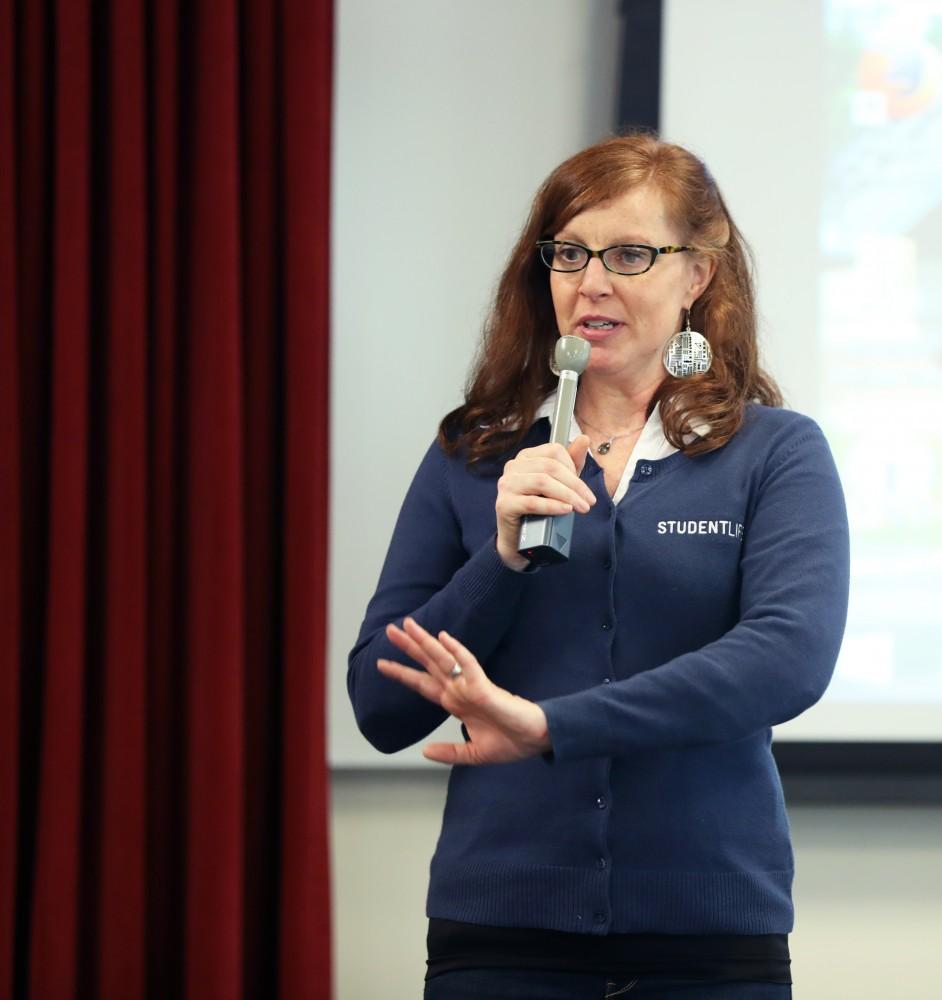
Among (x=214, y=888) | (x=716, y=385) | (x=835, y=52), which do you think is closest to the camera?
(x=716, y=385)

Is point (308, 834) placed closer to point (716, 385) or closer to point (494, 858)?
point (494, 858)

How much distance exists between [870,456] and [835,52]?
789 millimetres

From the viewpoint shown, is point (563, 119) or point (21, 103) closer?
point (21, 103)

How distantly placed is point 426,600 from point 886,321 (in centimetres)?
148

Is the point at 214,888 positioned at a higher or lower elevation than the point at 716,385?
lower

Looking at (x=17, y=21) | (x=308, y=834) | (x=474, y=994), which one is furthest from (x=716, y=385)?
(x=17, y=21)

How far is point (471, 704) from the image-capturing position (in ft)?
4.03

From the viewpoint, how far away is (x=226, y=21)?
241cm

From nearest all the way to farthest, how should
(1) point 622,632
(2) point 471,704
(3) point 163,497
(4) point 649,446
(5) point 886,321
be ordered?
(2) point 471,704 → (1) point 622,632 → (4) point 649,446 → (3) point 163,497 → (5) point 886,321

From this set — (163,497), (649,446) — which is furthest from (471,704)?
(163,497)

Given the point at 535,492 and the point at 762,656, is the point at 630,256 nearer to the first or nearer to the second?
the point at 535,492

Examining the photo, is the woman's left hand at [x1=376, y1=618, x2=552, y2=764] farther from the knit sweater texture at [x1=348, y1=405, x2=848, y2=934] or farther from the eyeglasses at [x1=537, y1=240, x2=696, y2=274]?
the eyeglasses at [x1=537, y1=240, x2=696, y2=274]

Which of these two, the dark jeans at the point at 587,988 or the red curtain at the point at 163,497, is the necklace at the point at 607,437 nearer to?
the dark jeans at the point at 587,988

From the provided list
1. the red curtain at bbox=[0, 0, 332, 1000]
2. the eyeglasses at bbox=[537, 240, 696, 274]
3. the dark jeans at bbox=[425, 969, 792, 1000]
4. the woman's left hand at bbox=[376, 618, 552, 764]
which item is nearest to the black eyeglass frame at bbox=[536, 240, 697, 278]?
the eyeglasses at bbox=[537, 240, 696, 274]
